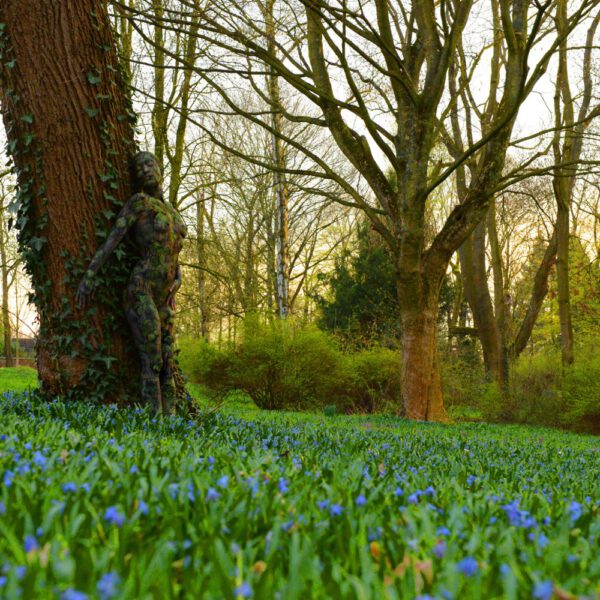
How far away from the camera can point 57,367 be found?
586 centimetres

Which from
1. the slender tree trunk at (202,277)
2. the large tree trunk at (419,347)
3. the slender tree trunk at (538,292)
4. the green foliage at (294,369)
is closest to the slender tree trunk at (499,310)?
the slender tree trunk at (538,292)

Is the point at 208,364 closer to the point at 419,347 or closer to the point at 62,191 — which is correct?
the point at 419,347

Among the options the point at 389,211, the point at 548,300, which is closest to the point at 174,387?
the point at 389,211

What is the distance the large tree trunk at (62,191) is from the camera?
5812 millimetres

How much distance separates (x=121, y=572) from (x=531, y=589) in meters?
0.97

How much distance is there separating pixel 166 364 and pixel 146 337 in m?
0.44

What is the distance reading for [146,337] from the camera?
5848 mm

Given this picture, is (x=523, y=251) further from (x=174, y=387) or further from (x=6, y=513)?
(x=6, y=513)

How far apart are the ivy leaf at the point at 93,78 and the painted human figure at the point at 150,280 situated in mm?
856

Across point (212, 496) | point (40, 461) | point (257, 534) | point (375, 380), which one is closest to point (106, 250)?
point (40, 461)

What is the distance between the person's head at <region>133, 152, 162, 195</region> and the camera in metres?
6.25

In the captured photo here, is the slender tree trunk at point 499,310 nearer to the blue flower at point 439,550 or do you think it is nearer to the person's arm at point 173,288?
the person's arm at point 173,288

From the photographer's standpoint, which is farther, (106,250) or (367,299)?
(367,299)

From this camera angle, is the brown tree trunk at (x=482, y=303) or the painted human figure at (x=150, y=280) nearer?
the painted human figure at (x=150, y=280)
